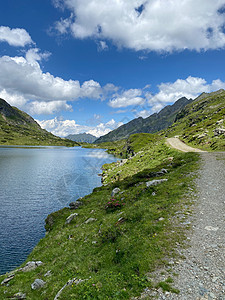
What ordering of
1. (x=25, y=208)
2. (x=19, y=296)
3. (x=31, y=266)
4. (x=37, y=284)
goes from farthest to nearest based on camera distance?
1. (x=25, y=208)
2. (x=31, y=266)
3. (x=37, y=284)
4. (x=19, y=296)

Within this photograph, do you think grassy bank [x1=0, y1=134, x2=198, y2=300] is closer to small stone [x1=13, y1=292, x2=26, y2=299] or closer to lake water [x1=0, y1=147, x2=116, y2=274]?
small stone [x1=13, y1=292, x2=26, y2=299]

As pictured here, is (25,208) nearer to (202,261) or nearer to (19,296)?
(19,296)

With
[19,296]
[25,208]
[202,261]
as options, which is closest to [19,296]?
[19,296]

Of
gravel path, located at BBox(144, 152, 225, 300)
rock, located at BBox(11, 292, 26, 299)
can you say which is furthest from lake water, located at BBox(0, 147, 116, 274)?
gravel path, located at BBox(144, 152, 225, 300)

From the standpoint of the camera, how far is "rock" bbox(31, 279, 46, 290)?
14156mm

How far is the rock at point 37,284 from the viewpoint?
1416 cm

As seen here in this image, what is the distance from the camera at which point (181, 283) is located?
9.16 meters

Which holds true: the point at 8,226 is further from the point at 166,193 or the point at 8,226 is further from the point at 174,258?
the point at 174,258

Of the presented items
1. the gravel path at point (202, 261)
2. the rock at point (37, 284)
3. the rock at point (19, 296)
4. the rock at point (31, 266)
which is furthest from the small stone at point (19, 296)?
the gravel path at point (202, 261)

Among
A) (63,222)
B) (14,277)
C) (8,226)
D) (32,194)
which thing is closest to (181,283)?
(14,277)

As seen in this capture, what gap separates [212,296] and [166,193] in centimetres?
1454

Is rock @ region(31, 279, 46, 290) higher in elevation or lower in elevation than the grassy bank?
lower

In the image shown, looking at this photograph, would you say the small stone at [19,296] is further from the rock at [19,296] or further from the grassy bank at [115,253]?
the grassy bank at [115,253]

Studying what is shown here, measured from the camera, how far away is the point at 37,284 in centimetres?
1429
